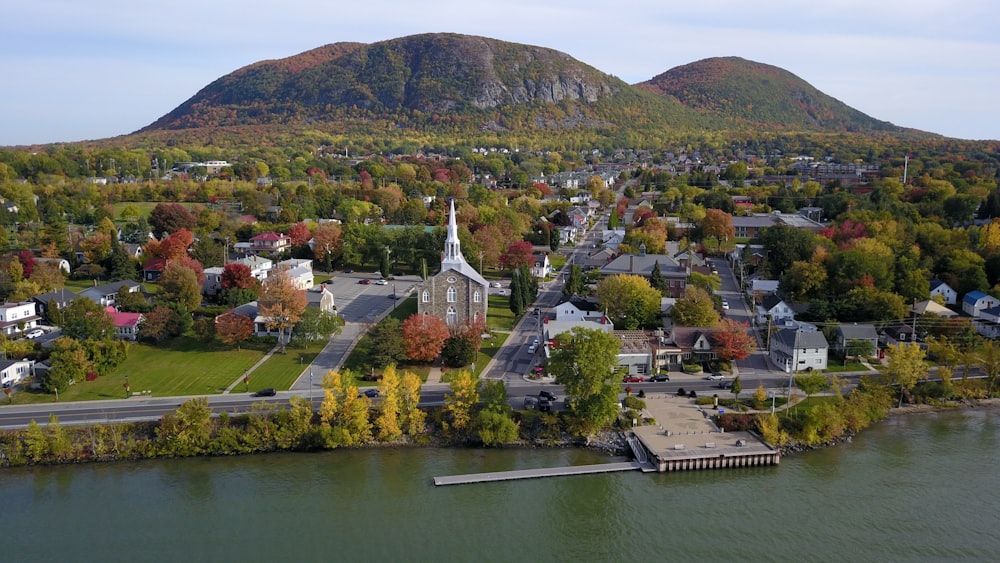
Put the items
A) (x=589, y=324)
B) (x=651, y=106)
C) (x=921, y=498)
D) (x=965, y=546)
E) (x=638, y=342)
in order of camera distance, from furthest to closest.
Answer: (x=651, y=106) → (x=589, y=324) → (x=638, y=342) → (x=921, y=498) → (x=965, y=546)

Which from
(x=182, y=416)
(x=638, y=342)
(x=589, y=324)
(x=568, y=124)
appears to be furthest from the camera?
(x=568, y=124)

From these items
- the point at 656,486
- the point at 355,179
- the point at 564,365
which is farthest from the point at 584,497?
the point at 355,179

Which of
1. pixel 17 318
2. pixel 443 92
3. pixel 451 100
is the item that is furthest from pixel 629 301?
pixel 443 92

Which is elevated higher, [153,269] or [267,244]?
[267,244]

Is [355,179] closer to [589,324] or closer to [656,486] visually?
[589,324]

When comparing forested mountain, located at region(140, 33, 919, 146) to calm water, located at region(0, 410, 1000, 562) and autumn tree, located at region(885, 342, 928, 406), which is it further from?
calm water, located at region(0, 410, 1000, 562)

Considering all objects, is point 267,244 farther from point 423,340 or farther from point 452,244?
point 423,340
